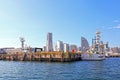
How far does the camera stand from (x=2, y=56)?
162 metres

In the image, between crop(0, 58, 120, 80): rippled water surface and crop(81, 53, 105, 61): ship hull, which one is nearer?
crop(0, 58, 120, 80): rippled water surface

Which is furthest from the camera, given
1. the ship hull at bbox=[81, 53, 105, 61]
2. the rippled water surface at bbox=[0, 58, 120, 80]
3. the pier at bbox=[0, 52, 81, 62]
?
the ship hull at bbox=[81, 53, 105, 61]

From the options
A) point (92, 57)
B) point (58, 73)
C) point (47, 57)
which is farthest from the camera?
point (92, 57)

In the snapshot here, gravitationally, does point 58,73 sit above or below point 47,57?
below

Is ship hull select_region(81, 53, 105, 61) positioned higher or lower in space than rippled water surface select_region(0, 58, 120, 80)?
higher

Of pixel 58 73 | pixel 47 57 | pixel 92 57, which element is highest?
pixel 47 57

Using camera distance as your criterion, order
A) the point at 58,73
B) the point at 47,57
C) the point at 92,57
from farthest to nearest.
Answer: the point at 92,57
the point at 47,57
the point at 58,73

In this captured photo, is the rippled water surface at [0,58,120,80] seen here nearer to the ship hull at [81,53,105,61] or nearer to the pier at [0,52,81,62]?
the pier at [0,52,81,62]

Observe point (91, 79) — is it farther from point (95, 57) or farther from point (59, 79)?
point (95, 57)

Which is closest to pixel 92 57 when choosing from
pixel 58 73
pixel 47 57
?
pixel 47 57

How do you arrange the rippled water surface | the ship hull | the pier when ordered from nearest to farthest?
the rippled water surface
the pier
the ship hull

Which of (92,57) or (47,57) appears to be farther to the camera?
(92,57)

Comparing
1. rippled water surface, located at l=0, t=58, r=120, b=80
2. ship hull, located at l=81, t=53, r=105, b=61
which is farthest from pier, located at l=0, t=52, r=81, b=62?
rippled water surface, located at l=0, t=58, r=120, b=80

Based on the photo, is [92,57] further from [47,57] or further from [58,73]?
[58,73]
